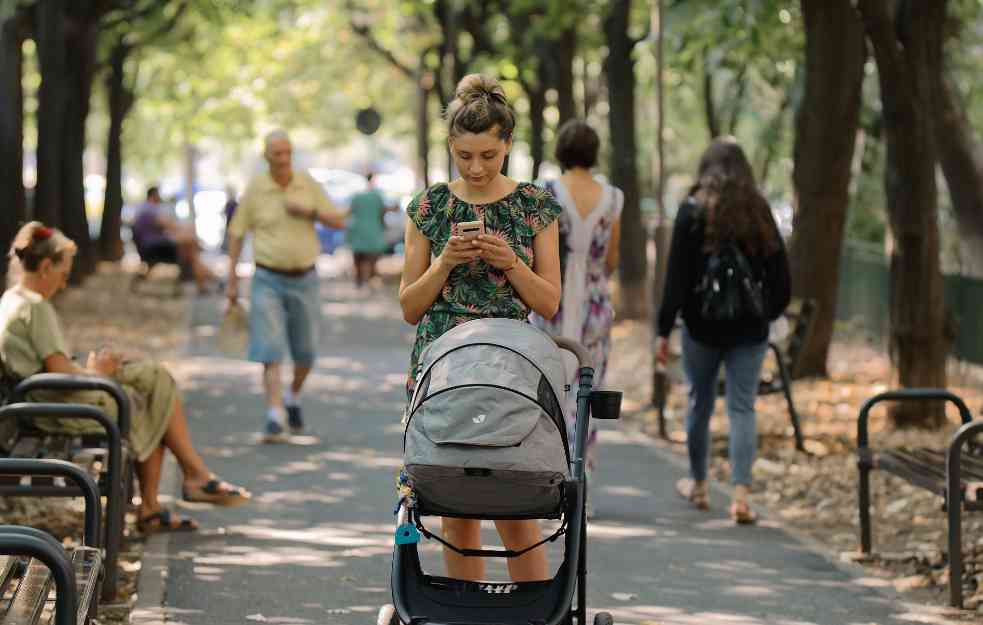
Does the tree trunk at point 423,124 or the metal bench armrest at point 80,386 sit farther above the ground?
the tree trunk at point 423,124

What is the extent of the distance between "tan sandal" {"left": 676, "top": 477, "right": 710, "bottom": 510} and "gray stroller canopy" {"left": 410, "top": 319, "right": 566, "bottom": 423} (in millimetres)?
4358

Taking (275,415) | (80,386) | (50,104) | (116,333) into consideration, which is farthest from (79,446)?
(50,104)

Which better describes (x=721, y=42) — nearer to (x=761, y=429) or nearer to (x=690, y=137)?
(x=761, y=429)

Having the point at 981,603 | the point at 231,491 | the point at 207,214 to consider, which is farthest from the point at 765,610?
the point at 207,214

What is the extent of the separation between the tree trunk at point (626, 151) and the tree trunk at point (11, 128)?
6355mm

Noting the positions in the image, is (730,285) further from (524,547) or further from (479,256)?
(479,256)

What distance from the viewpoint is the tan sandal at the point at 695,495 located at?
372 inches

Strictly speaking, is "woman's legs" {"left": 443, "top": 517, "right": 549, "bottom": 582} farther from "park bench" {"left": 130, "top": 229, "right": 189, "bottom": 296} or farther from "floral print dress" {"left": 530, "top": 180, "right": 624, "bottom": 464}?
"park bench" {"left": 130, "top": 229, "right": 189, "bottom": 296}

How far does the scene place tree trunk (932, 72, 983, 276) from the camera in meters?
16.0

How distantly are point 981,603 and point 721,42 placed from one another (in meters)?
12.0

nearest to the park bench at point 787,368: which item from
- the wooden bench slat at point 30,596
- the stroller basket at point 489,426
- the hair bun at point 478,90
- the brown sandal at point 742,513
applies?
the brown sandal at point 742,513

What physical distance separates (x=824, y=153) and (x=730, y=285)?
6.44 metres

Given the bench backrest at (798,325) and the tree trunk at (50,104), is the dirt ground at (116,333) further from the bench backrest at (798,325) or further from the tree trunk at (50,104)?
the bench backrest at (798,325)

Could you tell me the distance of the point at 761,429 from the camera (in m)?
12.4
